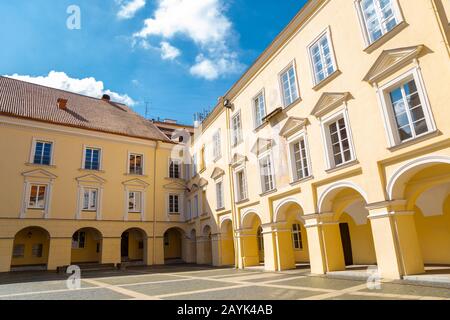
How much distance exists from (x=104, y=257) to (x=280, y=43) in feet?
60.8

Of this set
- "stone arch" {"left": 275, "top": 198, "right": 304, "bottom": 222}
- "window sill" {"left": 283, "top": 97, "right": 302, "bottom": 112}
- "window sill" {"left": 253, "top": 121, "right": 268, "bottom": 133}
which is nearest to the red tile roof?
"window sill" {"left": 253, "top": 121, "right": 268, "bottom": 133}

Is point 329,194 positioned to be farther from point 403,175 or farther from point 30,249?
point 30,249

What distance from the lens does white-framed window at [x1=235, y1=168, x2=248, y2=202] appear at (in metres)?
17.6

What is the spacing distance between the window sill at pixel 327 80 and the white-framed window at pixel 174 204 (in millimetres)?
17160

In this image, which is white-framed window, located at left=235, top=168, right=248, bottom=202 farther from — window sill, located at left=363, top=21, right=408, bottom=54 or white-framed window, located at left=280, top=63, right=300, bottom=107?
window sill, located at left=363, top=21, right=408, bottom=54

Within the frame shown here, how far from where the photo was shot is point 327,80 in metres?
11.9

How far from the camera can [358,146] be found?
10.4 meters

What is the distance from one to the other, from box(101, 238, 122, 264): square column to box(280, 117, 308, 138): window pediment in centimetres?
1553

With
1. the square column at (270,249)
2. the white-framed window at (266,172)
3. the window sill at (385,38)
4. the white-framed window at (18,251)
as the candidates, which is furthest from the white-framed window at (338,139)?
the white-framed window at (18,251)

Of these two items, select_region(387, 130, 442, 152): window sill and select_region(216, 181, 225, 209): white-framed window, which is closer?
select_region(387, 130, 442, 152): window sill

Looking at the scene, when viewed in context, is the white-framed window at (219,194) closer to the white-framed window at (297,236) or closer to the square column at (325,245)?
the white-framed window at (297,236)

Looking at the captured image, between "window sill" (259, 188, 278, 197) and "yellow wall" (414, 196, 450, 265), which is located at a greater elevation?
"window sill" (259, 188, 278, 197)

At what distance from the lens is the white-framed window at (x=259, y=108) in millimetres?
16203

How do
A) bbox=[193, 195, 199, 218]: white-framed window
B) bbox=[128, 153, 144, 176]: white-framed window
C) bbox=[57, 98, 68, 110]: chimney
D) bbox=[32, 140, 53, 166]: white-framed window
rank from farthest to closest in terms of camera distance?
bbox=[57, 98, 68, 110]: chimney → bbox=[128, 153, 144, 176]: white-framed window → bbox=[193, 195, 199, 218]: white-framed window → bbox=[32, 140, 53, 166]: white-framed window
